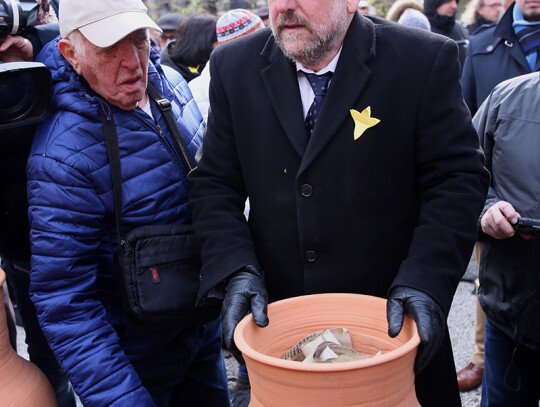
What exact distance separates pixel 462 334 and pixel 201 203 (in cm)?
269

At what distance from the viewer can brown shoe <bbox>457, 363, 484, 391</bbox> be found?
10.9 feet

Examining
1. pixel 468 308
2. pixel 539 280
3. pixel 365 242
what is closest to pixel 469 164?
pixel 365 242

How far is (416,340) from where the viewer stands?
1378mm

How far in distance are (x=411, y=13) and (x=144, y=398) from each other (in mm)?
4065

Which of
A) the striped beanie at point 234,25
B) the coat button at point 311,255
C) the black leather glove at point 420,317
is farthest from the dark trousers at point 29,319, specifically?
the striped beanie at point 234,25

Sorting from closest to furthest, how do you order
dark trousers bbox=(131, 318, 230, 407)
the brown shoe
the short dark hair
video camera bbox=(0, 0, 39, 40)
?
video camera bbox=(0, 0, 39, 40) < dark trousers bbox=(131, 318, 230, 407) < the brown shoe < the short dark hair

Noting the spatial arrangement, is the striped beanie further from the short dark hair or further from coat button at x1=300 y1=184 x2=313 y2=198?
coat button at x1=300 y1=184 x2=313 y2=198

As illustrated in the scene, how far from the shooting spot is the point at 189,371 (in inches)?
92.4

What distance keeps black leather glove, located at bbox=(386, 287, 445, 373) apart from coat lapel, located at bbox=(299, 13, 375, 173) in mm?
448

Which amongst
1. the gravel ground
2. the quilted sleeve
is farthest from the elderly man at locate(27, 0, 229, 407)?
the gravel ground

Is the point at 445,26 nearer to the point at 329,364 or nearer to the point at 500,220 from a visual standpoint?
the point at 500,220

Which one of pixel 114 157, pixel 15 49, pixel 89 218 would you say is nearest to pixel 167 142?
pixel 114 157

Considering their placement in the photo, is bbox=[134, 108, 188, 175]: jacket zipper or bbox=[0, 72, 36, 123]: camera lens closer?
bbox=[0, 72, 36, 123]: camera lens

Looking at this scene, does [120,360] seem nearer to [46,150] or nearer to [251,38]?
[46,150]
